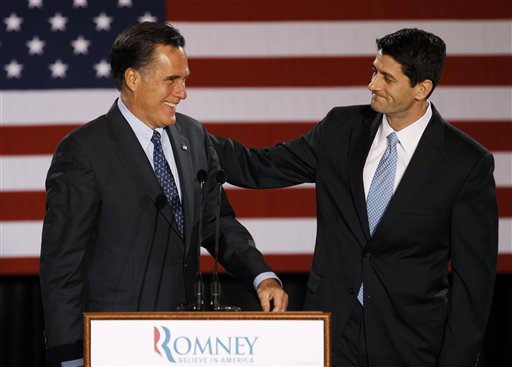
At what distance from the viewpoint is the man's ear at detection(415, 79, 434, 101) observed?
2998 millimetres

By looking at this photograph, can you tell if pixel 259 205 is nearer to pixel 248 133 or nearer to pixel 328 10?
pixel 248 133

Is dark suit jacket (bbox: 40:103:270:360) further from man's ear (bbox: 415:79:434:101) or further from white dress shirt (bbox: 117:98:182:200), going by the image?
man's ear (bbox: 415:79:434:101)

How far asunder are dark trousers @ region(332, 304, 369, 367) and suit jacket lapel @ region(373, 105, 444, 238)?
0.25 metres

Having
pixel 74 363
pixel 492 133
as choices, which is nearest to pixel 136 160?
pixel 74 363

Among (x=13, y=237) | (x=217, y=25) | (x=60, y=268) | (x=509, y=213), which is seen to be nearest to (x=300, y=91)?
(x=217, y=25)

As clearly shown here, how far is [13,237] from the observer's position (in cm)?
455

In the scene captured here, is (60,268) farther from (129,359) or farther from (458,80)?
(458,80)

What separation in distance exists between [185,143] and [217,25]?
5.85 feet

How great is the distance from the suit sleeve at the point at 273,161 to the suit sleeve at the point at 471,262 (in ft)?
1.67

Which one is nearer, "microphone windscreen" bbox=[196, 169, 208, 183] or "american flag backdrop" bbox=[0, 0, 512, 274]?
"microphone windscreen" bbox=[196, 169, 208, 183]

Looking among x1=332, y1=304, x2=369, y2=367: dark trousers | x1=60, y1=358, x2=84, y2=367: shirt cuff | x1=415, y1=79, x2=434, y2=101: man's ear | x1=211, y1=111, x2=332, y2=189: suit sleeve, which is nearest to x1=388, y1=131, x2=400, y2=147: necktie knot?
x1=415, y1=79, x2=434, y2=101: man's ear

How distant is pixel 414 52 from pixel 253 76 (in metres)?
1.68

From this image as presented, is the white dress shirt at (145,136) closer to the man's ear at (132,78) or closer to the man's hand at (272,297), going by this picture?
the man's ear at (132,78)

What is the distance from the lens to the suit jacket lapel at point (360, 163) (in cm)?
290
